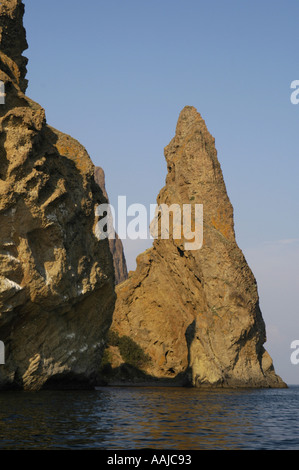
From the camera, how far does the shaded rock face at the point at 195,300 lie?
72250 mm

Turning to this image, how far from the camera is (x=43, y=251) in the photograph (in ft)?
128

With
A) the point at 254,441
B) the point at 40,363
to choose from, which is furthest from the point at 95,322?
the point at 254,441

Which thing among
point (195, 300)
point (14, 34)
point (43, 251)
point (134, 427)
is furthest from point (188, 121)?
point (134, 427)

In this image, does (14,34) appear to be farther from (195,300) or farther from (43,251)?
(195,300)

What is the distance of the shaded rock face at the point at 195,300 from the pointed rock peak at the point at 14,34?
3659 cm

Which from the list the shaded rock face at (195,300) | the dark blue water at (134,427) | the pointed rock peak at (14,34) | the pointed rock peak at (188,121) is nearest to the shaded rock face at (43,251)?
the pointed rock peak at (14,34)

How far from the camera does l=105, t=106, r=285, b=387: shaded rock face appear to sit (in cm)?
7225

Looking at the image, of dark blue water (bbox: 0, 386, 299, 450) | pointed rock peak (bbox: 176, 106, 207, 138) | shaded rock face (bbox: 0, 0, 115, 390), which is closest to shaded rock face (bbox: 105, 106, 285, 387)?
pointed rock peak (bbox: 176, 106, 207, 138)

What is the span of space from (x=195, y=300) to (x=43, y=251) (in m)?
42.7

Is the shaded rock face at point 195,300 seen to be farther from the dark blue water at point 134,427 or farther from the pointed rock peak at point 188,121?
the dark blue water at point 134,427

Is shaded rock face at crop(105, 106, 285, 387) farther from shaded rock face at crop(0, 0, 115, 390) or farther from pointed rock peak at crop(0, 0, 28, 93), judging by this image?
pointed rock peak at crop(0, 0, 28, 93)

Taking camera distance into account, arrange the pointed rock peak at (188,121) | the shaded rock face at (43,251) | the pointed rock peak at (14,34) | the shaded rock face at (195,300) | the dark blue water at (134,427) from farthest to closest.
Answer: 1. the pointed rock peak at (188,121)
2. the shaded rock face at (195,300)
3. the pointed rock peak at (14,34)
4. the shaded rock face at (43,251)
5. the dark blue water at (134,427)

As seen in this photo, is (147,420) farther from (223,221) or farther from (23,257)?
(223,221)

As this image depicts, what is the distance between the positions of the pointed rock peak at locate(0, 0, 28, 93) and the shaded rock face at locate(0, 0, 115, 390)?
75 millimetres
